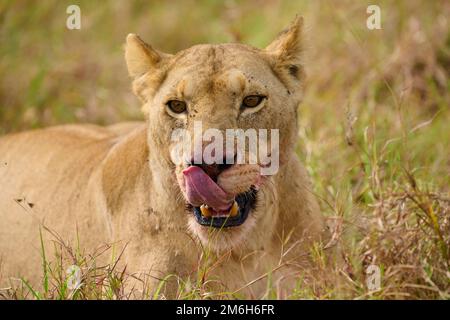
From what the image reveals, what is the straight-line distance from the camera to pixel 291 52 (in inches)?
165

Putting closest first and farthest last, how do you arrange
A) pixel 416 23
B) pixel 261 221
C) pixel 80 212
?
pixel 261 221
pixel 80 212
pixel 416 23

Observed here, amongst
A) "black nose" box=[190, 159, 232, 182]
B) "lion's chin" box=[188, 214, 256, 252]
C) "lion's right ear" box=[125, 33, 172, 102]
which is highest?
"lion's right ear" box=[125, 33, 172, 102]

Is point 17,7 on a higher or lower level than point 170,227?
higher

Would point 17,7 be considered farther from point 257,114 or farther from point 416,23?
point 257,114

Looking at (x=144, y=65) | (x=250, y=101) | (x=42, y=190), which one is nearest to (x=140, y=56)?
(x=144, y=65)

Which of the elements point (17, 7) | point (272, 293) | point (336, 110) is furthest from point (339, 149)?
point (17, 7)

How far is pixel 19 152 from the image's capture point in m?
5.16

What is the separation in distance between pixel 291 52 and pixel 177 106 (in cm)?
58

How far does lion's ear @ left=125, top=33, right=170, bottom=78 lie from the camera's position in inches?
167

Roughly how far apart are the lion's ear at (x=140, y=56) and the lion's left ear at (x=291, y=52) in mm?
480

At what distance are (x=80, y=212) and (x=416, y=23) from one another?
3503 millimetres

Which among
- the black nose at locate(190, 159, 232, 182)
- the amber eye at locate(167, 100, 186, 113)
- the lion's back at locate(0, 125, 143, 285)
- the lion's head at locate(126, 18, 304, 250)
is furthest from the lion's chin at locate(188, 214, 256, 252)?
the lion's back at locate(0, 125, 143, 285)

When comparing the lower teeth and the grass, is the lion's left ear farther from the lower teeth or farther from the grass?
the lower teeth

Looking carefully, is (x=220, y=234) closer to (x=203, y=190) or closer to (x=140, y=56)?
(x=203, y=190)
